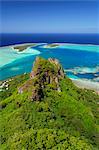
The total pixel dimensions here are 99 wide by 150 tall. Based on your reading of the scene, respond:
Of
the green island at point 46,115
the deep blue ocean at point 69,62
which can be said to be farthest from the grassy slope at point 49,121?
the deep blue ocean at point 69,62

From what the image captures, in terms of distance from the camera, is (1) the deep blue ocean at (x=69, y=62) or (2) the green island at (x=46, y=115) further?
(1) the deep blue ocean at (x=69, y=62)

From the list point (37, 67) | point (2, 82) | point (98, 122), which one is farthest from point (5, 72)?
point (98, 122)

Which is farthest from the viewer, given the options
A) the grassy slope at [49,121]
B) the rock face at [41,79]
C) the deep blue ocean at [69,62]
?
the deep blue ocean at [69,62]

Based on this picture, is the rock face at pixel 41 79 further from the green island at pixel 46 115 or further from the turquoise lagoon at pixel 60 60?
the turquoise lagoon at pixel 60 60

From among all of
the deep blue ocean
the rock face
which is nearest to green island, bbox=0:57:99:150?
the rock face

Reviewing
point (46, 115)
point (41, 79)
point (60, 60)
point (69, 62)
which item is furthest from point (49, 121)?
point (69, 62)

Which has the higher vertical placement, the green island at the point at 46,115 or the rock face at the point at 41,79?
the rock face at the point at 41,79

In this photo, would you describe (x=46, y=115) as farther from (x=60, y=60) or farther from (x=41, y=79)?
(x=60, y=60)

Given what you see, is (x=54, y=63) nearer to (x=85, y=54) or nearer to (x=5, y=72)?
(x=5, y=72)

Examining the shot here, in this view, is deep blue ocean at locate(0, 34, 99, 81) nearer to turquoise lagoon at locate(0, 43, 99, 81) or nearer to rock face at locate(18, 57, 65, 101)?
turquoise lagoon at locate(0, 43, 99, 81)
